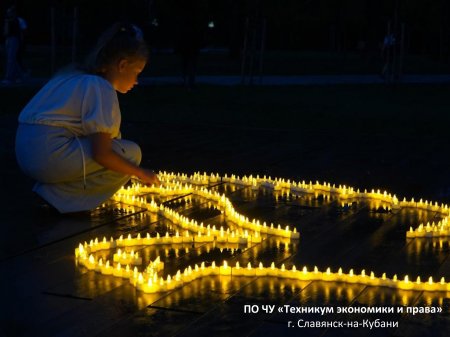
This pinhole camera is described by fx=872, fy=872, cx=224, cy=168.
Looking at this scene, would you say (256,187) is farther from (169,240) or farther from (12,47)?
(12,47)

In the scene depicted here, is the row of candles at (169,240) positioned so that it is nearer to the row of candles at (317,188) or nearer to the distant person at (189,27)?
the row of candles at (317,188)

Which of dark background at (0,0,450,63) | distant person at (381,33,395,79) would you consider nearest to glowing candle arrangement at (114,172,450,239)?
distant person at (381,33,395,79)

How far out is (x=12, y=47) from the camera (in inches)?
Answer: 696

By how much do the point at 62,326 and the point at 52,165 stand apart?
216cm

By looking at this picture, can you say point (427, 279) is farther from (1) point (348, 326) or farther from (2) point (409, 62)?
(2) point (409, 62)

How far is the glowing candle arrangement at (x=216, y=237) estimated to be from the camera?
4141 mm

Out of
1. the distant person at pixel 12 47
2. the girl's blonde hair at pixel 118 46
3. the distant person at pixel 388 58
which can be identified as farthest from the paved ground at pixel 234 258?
the distant person at pixel 388 58

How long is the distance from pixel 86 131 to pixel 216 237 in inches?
43.2

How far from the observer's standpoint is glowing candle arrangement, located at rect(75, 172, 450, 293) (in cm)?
414

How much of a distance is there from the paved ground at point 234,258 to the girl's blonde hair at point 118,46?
1008 millimetres

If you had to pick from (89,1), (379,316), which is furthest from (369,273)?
(89,1)

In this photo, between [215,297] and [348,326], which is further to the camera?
[215,297]

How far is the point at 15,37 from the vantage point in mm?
17891

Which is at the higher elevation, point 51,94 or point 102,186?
point 51,94
